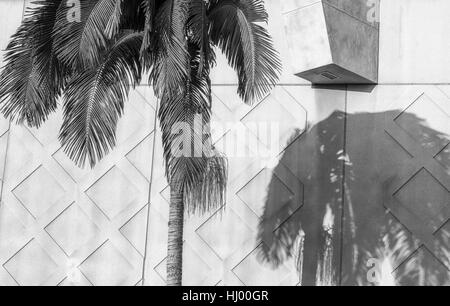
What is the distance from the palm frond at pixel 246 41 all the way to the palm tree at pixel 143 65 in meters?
0.02

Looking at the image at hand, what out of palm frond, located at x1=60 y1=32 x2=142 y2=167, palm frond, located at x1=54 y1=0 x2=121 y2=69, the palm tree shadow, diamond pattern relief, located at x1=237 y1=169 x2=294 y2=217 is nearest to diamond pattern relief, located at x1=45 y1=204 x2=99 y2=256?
diamond pattern relief, located at x1=237 y1=169 x2=294 y2=217

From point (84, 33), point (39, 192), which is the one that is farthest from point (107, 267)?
point (84, 33)

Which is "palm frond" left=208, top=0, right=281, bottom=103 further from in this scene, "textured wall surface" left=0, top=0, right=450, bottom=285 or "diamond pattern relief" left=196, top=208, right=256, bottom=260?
"diamond pattern relief" left=196, top=208, right=256, bottom=260

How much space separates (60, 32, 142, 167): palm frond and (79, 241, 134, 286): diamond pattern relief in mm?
4563

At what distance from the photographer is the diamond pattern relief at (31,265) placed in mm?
19766

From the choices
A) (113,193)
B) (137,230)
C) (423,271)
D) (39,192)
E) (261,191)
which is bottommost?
(423,271)

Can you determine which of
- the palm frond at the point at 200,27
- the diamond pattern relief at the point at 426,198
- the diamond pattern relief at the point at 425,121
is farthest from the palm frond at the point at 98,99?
the diamond pattern relief at the point at 426,198

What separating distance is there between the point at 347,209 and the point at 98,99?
6139 millimetres

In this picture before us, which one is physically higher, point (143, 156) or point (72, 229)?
point (143, 156)

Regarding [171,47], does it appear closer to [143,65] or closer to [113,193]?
[143,65]

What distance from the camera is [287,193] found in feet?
61.9

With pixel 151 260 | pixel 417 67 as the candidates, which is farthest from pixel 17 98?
pixel 417 67
